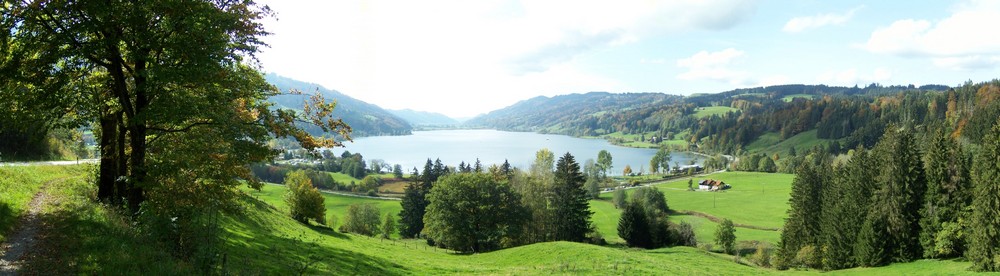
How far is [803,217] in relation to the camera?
5341 cm

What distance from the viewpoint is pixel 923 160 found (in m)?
42.9

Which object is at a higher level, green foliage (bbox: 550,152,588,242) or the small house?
green foliage (bbox: 550,152,588,242)

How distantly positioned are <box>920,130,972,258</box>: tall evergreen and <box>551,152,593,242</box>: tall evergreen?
29.7m

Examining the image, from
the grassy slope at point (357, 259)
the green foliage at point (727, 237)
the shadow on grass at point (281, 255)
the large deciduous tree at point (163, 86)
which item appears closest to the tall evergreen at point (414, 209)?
the grassy slope at point (357, 259)

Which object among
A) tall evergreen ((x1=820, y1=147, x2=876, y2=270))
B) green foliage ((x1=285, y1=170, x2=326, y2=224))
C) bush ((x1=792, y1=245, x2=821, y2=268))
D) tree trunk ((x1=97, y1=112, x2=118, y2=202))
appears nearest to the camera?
tree trunk ((x1=97, y1=112, x2=118, y2=202))

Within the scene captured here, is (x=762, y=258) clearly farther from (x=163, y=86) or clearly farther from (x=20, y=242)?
(x=20, y=242)

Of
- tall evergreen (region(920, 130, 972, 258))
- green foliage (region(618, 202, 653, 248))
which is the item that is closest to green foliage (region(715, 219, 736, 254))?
green foliage (region(618, 202, 653, 248))

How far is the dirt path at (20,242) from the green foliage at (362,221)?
51586 mm

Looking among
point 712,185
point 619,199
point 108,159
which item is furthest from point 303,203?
point 712,185

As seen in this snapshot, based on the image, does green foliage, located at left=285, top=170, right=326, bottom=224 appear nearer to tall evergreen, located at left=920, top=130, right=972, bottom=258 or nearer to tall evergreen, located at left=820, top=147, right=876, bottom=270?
tall evergreen, located at left=820, top=147, right=876, bottom=270

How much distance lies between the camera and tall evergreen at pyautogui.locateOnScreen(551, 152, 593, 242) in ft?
178

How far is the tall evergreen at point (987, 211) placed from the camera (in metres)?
31.6

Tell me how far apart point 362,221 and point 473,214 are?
2368 centimetres

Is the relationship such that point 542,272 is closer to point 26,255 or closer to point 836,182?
point 26,255
